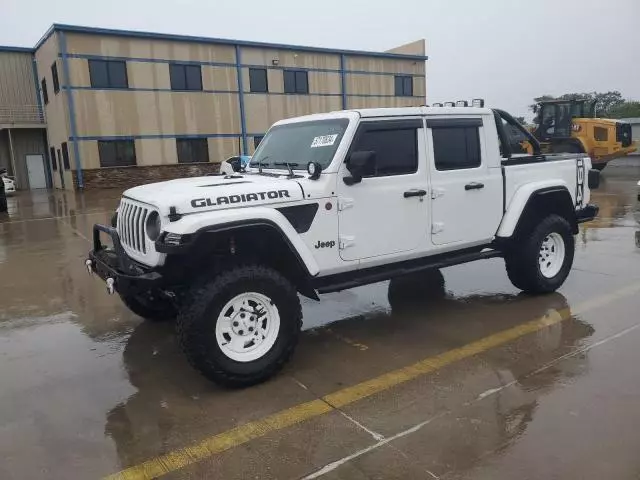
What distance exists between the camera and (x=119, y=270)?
4.23 m

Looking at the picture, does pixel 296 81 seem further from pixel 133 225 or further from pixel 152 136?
pixel 133 225

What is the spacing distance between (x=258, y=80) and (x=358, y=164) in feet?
84.2

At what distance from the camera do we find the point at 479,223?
209 inches

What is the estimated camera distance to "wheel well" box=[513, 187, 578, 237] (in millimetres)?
5645

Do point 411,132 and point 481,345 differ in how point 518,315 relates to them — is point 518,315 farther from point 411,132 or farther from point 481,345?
point 411,132

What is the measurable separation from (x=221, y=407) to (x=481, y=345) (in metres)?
2.24

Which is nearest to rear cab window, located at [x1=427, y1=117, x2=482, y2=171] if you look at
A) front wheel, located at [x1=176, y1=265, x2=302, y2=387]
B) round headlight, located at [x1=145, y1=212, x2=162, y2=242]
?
front wheel, located at [x1=176, y1=265, x2=302, y2=387]

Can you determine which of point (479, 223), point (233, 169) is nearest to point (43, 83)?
point (233, 169)

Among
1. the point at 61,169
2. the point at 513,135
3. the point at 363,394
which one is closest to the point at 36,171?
the point at 61,169

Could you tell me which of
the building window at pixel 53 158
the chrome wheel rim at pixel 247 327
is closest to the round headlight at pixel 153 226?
the chrome wheel rim at pixel 247 327

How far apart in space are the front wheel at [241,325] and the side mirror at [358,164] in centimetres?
99

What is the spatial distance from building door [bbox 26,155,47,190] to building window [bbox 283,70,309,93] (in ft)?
50.3

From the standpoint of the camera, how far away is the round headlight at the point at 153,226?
393 cm

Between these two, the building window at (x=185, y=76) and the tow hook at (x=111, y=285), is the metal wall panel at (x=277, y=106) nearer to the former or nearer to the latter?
the building window at (x=185, y=76)
